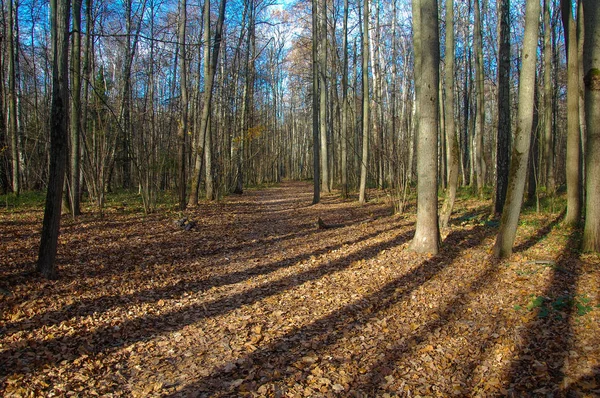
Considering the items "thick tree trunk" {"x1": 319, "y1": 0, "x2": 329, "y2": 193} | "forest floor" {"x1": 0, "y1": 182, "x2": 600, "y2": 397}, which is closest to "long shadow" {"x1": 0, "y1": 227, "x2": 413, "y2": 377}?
"forest floor" {"x1": 0, "y1": 182, "x2": 600, "y2": 397}

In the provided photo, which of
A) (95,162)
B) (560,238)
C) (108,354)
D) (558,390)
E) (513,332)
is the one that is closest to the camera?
(558,390)

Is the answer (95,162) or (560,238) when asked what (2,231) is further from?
(560,238)

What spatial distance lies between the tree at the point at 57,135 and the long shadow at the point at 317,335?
11.4 ft

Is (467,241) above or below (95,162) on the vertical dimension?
below

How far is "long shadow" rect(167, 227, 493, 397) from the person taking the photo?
326 cm

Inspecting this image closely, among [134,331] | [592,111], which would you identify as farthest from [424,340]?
[592,111]

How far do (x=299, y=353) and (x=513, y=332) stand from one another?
218 cm

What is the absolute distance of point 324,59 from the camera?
19.6 metres

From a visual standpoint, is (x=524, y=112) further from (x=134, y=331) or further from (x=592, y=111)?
(x=134, y=331)

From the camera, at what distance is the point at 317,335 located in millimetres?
4133

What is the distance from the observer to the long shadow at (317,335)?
3.26 metres

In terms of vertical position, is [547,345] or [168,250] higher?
[168,250]

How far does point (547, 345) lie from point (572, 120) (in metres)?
6.17

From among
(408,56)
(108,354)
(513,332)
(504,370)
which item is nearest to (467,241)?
(513,332)
